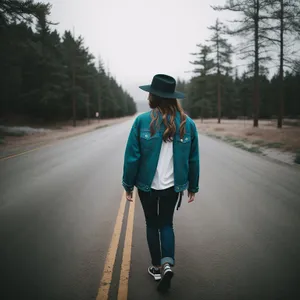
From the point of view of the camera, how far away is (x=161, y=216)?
2789 millimetres

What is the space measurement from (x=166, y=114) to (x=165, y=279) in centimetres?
171

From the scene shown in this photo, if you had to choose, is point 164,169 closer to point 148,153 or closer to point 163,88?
point 148,153

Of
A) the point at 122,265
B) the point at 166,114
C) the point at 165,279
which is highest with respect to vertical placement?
the point at 166,114

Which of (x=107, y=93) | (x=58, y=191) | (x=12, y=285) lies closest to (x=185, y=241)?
(x=12, y=285)

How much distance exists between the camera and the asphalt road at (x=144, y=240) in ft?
9.30

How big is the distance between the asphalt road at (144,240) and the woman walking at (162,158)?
0.66m

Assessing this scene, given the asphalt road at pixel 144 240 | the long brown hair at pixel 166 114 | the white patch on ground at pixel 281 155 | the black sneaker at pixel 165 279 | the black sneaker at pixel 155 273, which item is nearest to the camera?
the long brown hair at pixel 166 114

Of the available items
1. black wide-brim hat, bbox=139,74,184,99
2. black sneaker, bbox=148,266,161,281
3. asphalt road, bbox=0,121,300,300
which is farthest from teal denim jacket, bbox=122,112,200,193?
asphalt road, bbox=0,121,300,300

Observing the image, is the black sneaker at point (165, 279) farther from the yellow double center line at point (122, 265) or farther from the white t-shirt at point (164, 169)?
the white t-shirt at point (164, 169)

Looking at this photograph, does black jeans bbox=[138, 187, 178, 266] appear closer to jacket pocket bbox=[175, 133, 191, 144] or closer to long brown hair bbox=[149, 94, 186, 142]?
jacket pocket bbox=[175, 133, 191, 144]

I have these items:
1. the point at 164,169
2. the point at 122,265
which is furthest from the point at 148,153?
the point at 122,265

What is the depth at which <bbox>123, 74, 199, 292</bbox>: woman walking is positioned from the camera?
2615mm

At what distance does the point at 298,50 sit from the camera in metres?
22.2

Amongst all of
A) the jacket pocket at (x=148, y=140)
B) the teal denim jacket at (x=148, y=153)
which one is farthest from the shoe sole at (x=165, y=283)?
the jacket pocket at (x=148, y=140)
